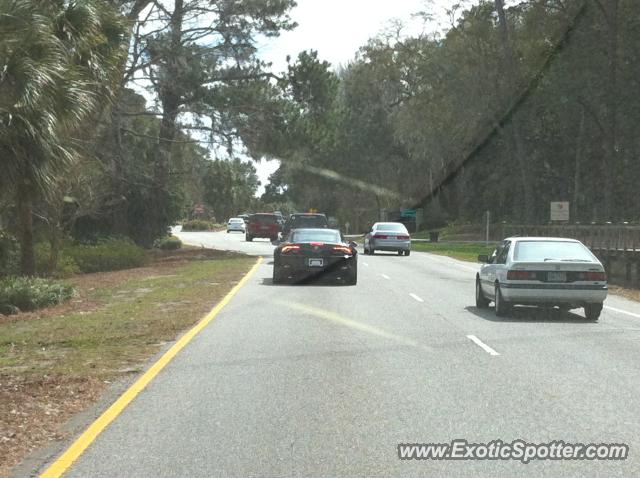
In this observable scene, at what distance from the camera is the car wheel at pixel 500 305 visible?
14852 millimetres

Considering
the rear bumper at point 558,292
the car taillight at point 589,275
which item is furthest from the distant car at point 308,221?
the car taillight at point 589,275

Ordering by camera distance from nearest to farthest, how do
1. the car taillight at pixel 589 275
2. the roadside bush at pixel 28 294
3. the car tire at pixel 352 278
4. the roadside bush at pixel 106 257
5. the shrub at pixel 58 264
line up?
the car taillight at pixel 589 275, the roadside bush at pixel 28 294, the car tire at pixel 352 278, the shrub at pixel 58 264, the roadside bush at pixel 106 257

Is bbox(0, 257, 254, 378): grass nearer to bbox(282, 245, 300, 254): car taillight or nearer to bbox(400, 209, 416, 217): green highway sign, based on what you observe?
bbox(282, 245, 300, 254): car taillight

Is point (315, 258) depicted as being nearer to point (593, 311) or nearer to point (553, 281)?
point (553, 281)

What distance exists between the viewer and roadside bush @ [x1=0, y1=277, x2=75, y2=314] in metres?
15.5

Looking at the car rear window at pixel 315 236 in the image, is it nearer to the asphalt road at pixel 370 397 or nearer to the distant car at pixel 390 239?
the asphalt road at pixel 370 397

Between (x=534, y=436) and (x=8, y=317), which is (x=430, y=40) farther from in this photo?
(x=534, y=436)

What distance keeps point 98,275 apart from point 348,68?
50934 millimetres

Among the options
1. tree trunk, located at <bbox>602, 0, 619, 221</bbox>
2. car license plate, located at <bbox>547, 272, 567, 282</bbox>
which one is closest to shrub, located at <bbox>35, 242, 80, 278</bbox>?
car license plate, located at <bbox>547, 272, 567, 282</bbox>

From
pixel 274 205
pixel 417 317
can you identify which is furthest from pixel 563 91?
pixel 274 205

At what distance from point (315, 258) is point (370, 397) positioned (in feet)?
44.5

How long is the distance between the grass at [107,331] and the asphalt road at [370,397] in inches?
28.9

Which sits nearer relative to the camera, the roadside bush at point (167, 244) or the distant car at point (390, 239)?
the distant car at point (390, 239)

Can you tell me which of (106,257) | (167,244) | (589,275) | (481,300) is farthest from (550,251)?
(167,244)
